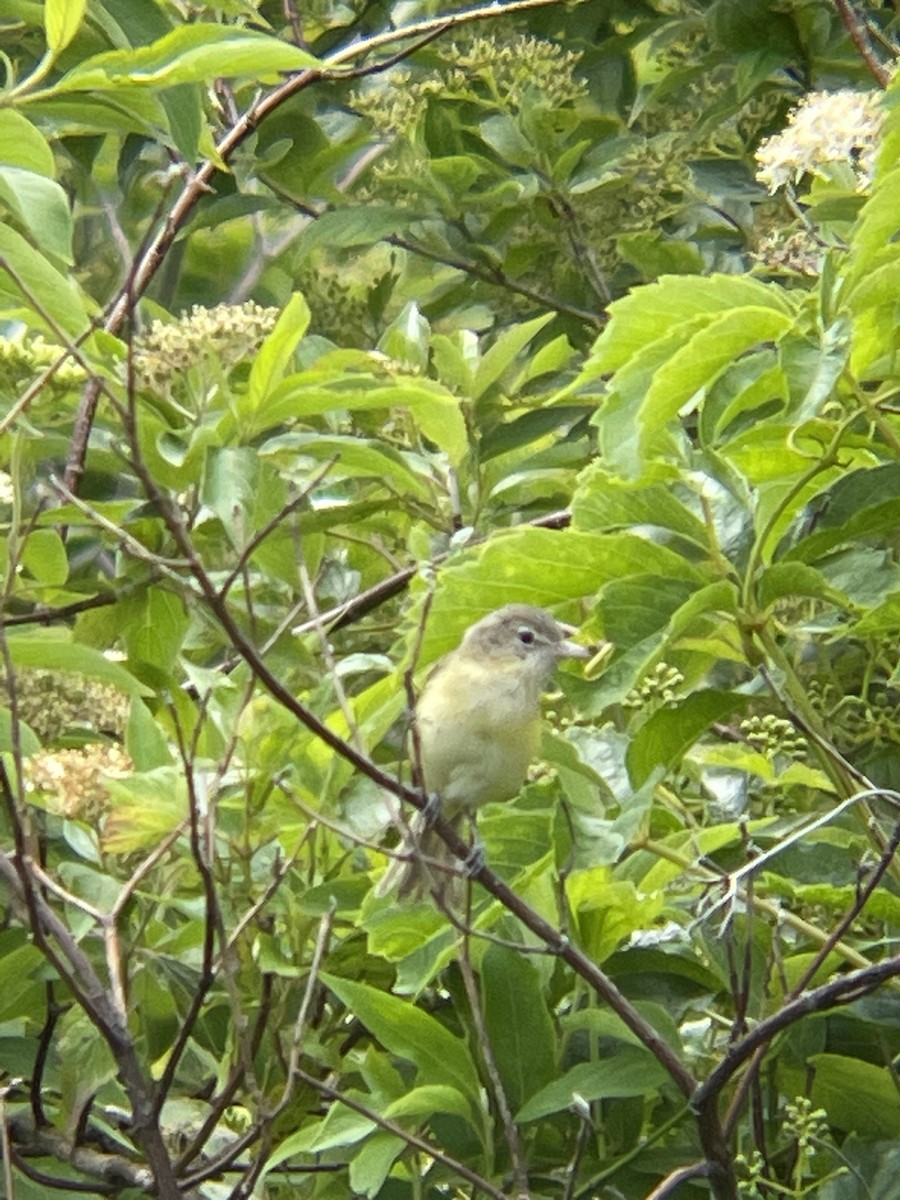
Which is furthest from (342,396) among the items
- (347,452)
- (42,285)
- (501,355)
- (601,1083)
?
(501,355)

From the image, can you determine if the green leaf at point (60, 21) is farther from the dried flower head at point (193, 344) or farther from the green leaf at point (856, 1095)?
the green leaf at point (856, 1095)

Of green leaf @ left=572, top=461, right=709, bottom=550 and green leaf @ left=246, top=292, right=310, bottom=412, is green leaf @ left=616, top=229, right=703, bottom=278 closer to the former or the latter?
green leaf @ left=246, top=292, right=310, bottom=412

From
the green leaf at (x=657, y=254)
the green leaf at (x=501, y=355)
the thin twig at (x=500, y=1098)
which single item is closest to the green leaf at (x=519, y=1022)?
the thin twig at (x=500, y=1098)

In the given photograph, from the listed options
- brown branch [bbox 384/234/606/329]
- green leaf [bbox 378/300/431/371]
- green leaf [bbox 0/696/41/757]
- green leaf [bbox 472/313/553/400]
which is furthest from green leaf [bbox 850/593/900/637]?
brown branch [bbox 384/234/606/329]

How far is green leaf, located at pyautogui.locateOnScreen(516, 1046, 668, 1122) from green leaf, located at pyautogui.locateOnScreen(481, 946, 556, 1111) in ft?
0.10

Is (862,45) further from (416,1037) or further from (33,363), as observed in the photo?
(416,1037)

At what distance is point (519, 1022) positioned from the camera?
8.33 feet

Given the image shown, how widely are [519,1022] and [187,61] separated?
1176 mm

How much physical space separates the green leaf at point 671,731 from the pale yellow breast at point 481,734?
0.79m

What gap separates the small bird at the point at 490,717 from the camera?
330cm

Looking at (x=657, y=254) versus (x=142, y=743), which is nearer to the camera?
(x=142, y=743)

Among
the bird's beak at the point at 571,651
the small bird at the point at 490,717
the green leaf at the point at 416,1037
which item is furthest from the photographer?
the small bird at the point at 490,717

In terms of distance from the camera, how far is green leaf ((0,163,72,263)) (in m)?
2.24

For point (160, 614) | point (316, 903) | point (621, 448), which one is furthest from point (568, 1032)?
point (160, 614)
